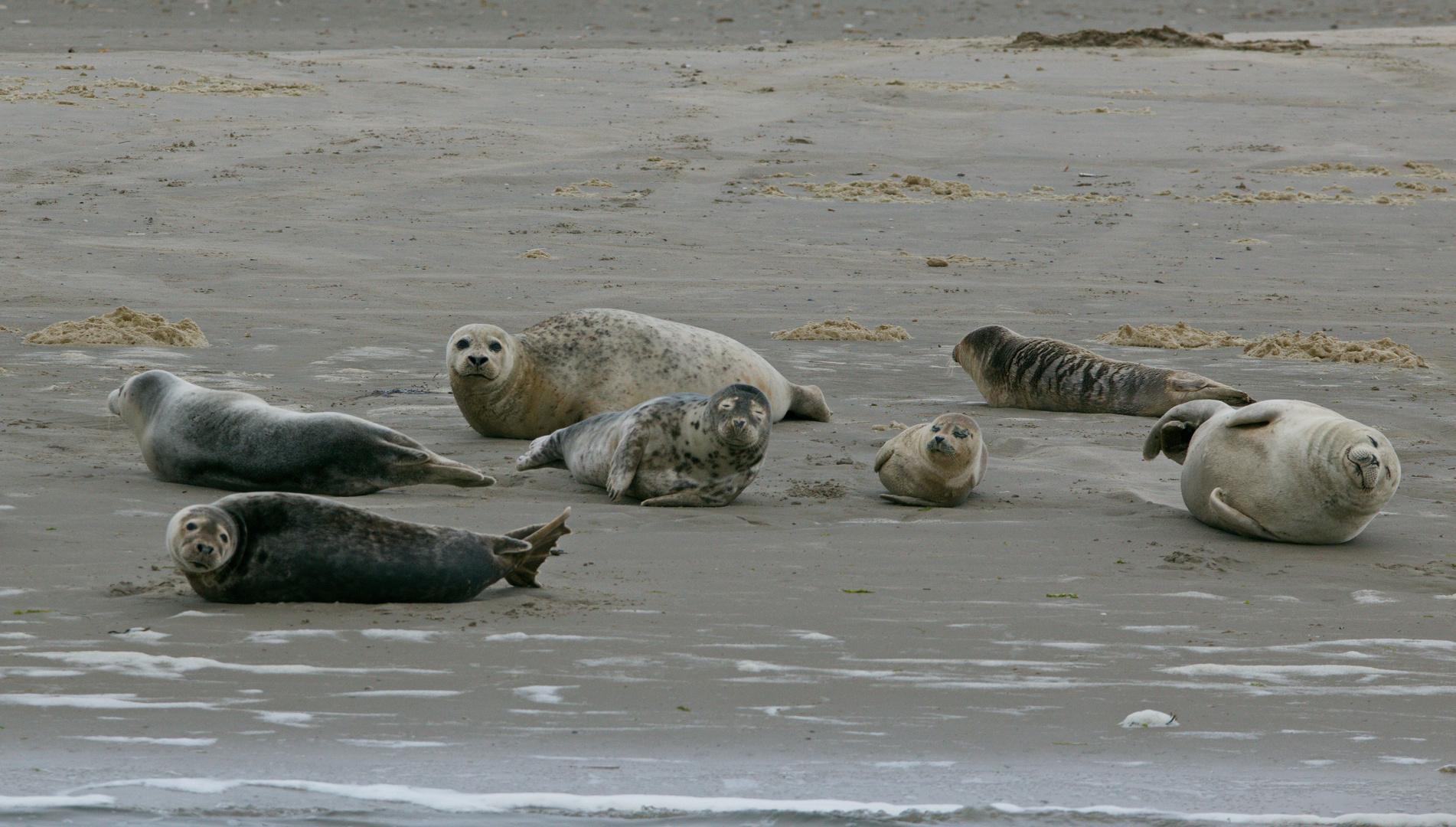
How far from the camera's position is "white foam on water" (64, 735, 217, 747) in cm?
289

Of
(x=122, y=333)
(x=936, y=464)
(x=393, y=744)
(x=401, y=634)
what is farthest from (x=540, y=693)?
(x=122, y=333)

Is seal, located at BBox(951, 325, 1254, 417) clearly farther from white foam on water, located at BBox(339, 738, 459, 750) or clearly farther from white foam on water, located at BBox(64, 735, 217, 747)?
white foam on water, located at BBox(64, 735, 217, 747)

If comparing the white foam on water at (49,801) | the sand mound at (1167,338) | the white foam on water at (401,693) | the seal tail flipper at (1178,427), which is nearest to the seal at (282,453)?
the white foam on water at (401,693)

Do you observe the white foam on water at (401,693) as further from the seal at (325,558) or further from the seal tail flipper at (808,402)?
the seal tail flipper at (808,402)

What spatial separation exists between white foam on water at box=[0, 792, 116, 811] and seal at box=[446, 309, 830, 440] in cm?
387

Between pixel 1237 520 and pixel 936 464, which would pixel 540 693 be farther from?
pixel 1237 520

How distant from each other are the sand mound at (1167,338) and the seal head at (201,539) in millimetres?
6327

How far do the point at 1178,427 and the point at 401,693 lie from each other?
3405mm

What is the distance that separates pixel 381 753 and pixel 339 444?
2502 millimetres

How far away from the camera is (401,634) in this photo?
143 inches

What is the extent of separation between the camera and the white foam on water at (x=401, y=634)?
360 cm

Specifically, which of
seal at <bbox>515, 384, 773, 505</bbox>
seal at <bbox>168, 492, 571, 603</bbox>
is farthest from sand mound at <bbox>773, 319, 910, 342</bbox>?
seal at <bbox>168, 492, 571, 603</bbox>

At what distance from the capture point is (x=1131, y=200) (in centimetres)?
1455

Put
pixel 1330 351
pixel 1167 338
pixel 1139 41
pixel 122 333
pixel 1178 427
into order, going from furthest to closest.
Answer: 1. pixel 1139 41
2. pixel 1167 338
3. pixel 1330 351
4. pixel 122 333
5. pixel 1178 427
